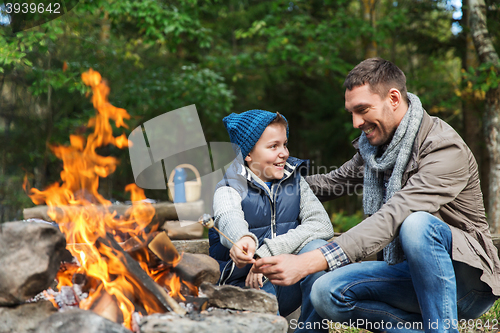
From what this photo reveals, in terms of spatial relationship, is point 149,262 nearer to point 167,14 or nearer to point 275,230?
point 275,230

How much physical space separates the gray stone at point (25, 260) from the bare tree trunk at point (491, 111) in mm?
5043

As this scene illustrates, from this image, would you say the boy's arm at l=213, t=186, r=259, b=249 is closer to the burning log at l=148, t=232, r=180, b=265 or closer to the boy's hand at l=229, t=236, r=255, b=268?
the boy's hand at l=229, t=236, r=255, b=268

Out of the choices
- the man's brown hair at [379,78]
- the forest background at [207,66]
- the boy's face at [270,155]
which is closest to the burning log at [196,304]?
the boy's face at [270,155]

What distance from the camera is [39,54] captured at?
615 centimetres

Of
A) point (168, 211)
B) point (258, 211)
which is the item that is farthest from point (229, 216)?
point (168, 211)

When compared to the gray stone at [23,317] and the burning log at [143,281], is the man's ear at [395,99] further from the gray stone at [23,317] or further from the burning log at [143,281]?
the gray stone at [23,317]

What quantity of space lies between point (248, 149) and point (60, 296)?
1.30m

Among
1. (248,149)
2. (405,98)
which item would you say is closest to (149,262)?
(248,149)

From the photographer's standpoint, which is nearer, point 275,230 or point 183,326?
point 183,326

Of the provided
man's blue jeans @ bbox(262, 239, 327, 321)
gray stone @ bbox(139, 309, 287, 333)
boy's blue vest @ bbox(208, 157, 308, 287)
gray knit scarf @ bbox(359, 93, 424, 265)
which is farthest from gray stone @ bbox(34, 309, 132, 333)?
gray knit scarf @ bbox(359, 93, 424, 265)

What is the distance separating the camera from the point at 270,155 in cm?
257

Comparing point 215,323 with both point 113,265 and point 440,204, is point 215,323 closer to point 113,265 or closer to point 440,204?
point 113,265

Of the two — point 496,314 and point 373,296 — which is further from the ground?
point 373,296

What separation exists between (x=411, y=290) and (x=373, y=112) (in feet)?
3.24
